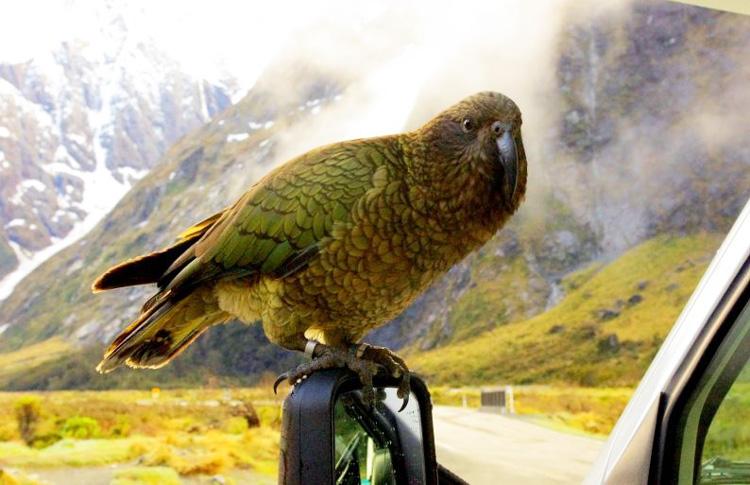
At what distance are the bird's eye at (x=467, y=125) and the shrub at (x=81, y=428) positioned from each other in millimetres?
2284

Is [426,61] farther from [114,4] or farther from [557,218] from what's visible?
[114,4]

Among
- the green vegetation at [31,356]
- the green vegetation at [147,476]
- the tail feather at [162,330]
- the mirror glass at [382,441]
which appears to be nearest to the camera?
the mirror glass at [382,441]

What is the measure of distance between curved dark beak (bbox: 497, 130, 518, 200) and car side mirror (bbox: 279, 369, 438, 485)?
0.37 meters

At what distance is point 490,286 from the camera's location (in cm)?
352

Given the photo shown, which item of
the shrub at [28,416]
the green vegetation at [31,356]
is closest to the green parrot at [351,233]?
the shrub at [28,416]

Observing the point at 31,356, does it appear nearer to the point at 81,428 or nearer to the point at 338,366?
the point at 81,428

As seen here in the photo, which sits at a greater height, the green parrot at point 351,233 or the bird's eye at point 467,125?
the bird's eye at point 467,125

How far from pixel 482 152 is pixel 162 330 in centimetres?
62

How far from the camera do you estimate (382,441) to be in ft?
2.94

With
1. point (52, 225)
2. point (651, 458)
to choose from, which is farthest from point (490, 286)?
point (651, 458)

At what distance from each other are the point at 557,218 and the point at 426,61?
1003 millimetres

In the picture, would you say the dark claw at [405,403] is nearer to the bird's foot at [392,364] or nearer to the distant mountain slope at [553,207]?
the bird's foot at [392,364]

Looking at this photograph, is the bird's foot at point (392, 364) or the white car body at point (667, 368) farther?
the bird's foot at point (392, 364)

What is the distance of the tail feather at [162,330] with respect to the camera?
1272 millimetres
